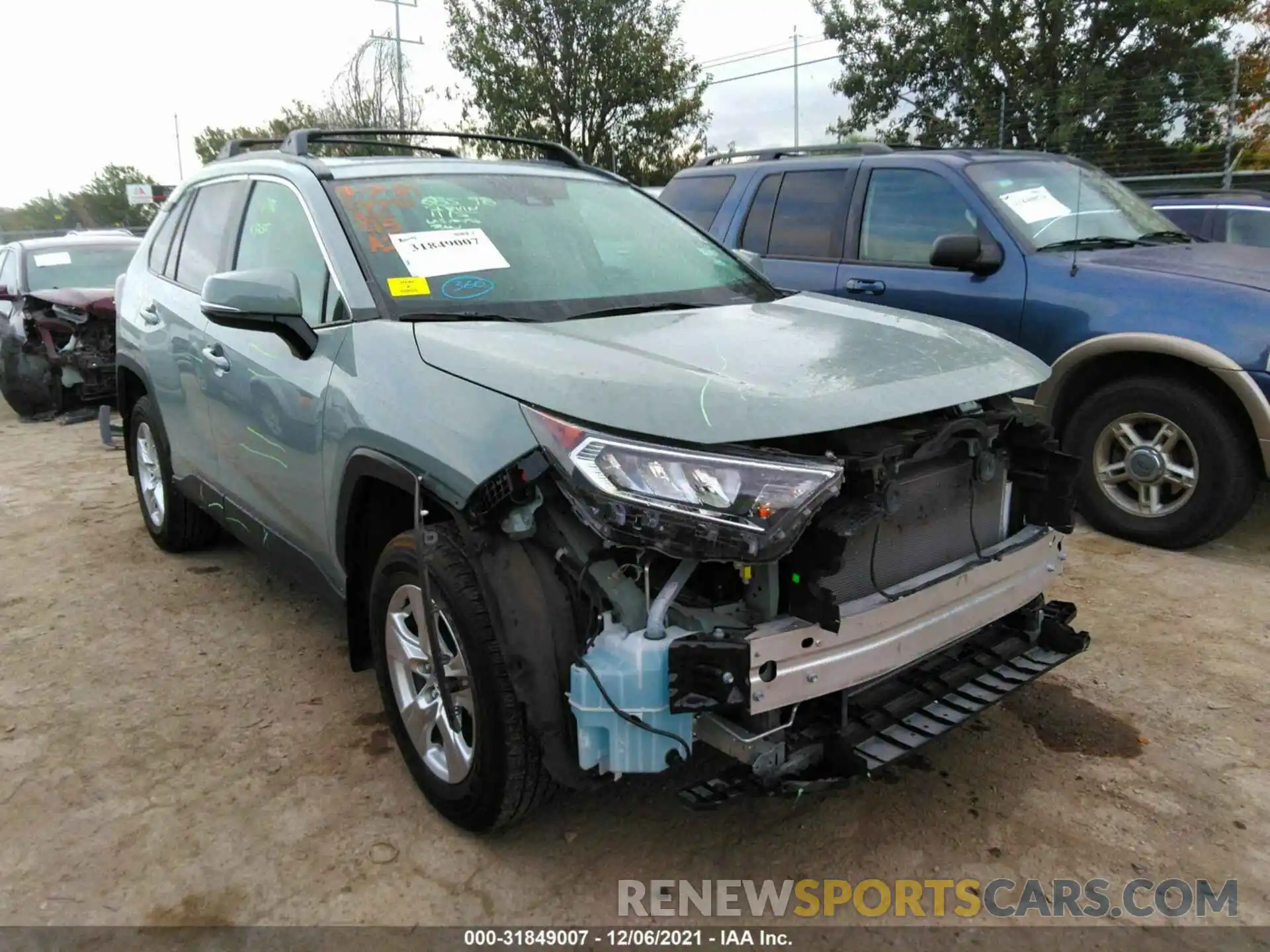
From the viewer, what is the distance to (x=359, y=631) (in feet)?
10.1

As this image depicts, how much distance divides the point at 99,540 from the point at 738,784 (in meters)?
4.46

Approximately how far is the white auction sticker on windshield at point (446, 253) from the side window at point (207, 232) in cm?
122

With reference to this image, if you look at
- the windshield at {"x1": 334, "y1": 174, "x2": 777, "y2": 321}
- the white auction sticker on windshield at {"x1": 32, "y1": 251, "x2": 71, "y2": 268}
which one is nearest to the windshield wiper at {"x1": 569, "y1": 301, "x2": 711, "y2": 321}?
the windshield at {"x1": 334, "y1": 174, "x2": 777, "y2": 321}

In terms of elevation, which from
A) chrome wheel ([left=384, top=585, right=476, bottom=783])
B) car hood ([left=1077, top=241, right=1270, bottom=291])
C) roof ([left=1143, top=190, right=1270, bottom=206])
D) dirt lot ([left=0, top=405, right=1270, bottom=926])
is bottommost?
dirt lot ([left=0, top=405, right=1270, bottom=926])

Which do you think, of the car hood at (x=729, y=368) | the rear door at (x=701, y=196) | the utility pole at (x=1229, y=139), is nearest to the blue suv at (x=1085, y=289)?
the rear door at (x=701, y=196)

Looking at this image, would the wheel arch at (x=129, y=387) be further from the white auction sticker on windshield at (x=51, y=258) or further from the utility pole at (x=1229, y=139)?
the utility pole at (x=1229, y=139)

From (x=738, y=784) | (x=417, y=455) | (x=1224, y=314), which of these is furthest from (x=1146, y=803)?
(x=1224, y=314)

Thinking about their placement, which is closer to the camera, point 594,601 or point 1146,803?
point 594,601

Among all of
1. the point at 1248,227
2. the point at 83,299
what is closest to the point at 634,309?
the point at 1248,227

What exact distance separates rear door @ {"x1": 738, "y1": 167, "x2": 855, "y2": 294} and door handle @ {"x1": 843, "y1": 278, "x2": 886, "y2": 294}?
0.12 meters

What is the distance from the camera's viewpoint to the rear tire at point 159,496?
474cm

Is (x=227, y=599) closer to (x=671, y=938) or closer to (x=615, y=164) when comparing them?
(x=671, y=938)

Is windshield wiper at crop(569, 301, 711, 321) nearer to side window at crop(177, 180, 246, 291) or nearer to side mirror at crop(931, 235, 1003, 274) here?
side window at crop(177, 180, 246, 291)

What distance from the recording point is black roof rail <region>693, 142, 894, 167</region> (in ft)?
20.2
